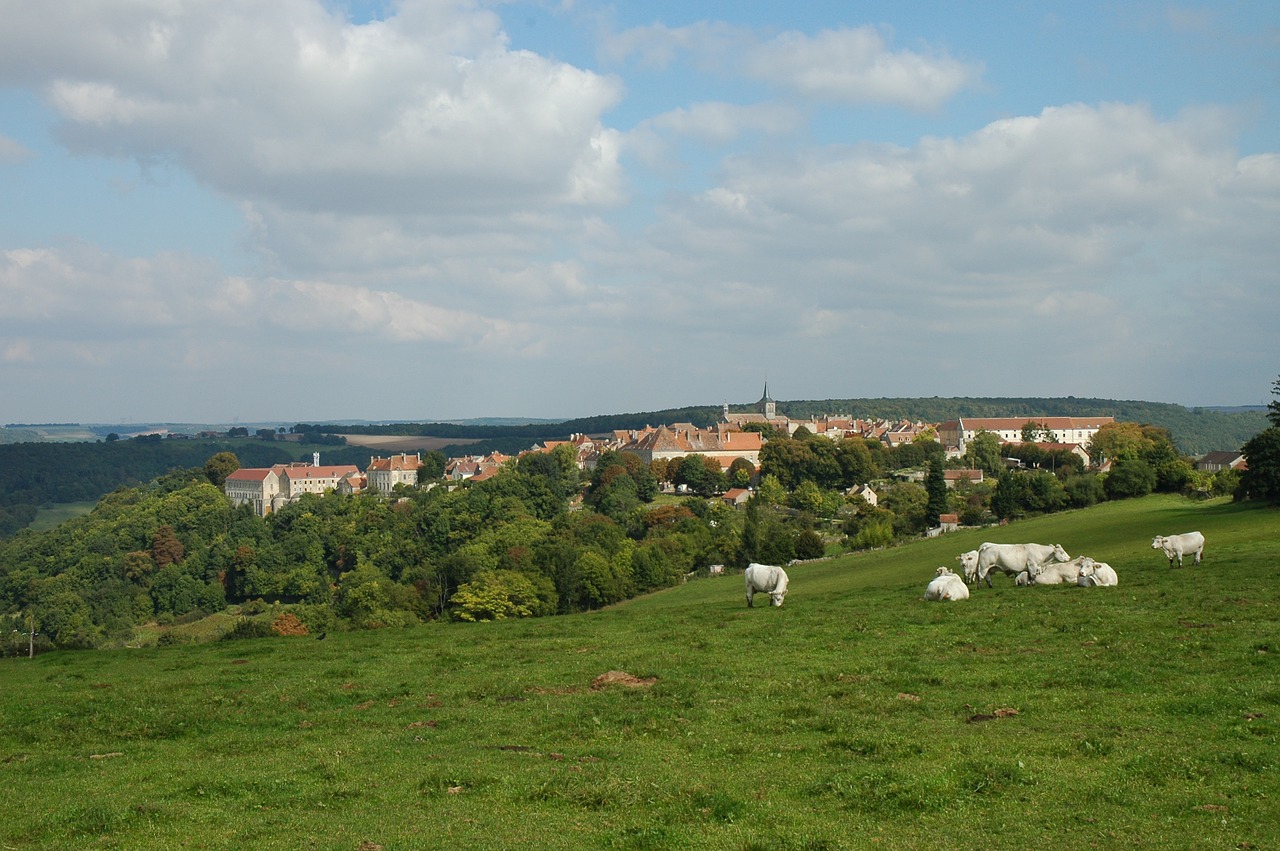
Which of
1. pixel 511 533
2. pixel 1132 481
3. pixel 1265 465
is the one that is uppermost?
pixel 1265 465

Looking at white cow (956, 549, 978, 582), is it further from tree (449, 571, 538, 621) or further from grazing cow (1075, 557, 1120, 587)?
tree (449, 571, 538, 621)

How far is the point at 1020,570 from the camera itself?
91.7 ft

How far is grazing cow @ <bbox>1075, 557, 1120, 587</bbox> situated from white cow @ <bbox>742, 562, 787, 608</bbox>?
7483 millimetres

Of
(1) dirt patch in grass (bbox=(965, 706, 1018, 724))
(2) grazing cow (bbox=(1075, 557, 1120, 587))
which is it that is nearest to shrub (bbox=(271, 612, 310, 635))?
(2) grazing cow (bbox=(1075, 557, 1120, 587))

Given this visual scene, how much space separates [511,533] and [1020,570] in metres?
76.5

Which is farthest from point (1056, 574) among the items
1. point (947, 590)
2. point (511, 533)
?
point (511, 533)

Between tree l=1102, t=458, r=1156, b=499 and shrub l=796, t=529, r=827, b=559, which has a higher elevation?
tree l=1102, t=458, r=1156, b=499

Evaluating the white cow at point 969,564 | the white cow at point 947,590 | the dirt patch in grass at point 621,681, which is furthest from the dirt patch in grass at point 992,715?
the white cow at point 969,564

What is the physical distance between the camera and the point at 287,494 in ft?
654

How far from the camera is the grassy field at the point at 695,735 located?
33.1 feet

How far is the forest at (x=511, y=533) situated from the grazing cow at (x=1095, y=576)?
39.4 meters

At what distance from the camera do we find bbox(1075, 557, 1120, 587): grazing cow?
1021 inches

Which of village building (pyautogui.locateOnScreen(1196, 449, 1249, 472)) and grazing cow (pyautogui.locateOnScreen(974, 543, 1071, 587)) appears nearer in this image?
grazing cow (pyautogui.locateOnScreen(974, 543, 1071, 587))

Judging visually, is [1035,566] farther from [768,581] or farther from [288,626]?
[288,626]
